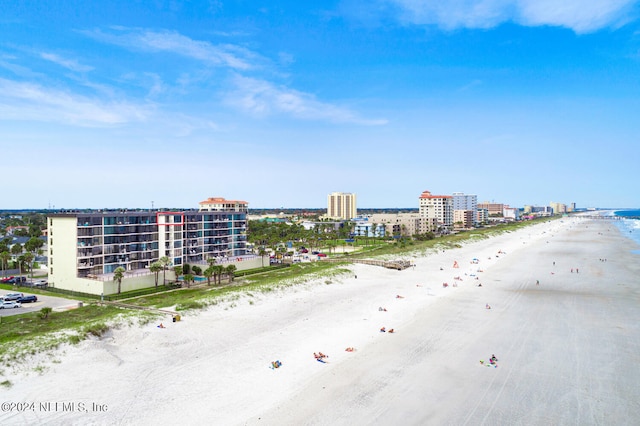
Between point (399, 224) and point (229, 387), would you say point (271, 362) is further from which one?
point (399, 224)

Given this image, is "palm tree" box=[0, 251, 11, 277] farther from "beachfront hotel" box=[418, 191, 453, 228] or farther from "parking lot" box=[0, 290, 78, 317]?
"beachfront hotel" box=[418, 191, 453, 228]

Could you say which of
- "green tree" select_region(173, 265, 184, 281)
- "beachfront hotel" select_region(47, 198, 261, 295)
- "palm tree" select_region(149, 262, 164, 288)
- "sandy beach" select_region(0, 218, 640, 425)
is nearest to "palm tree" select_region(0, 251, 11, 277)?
"beachfront hotel" select_region(47, 198, 261, 295)

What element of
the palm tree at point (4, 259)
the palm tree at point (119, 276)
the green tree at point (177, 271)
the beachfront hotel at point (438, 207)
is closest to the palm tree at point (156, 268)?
the green tree at point (177, 271)

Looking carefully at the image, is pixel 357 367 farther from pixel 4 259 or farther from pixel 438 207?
pixel 438 207

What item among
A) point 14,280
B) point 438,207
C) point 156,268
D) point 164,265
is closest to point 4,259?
point 14,280

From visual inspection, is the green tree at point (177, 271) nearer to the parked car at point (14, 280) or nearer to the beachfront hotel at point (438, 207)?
the parked car at point (14, 280)

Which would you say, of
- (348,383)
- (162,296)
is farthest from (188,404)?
(162,296)
